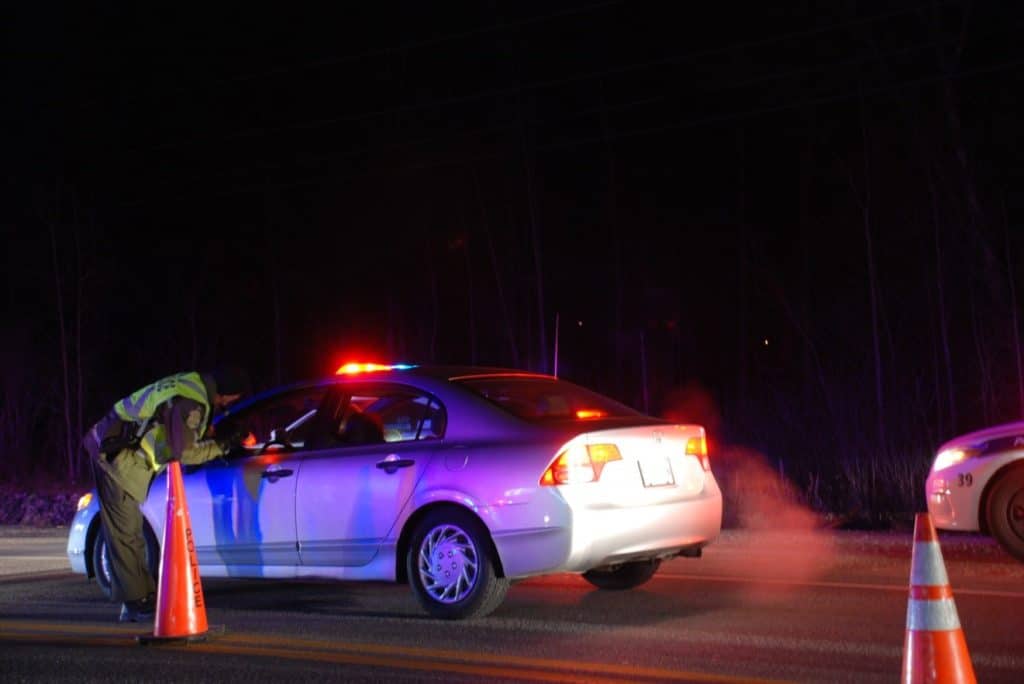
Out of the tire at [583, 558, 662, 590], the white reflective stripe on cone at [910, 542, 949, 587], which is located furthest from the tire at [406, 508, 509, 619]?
the white reflective stripe on cone at [910, 542, 949, 587]

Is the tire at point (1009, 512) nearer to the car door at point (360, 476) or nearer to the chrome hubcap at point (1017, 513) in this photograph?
the chrome hubcap at point (1017, 513)

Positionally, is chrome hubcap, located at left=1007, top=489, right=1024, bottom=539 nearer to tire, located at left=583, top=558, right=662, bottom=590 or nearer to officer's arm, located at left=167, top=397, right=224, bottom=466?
tire, located at left=583, top=558, right=662, bottom=590

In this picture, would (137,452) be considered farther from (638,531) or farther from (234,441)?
(638,531)

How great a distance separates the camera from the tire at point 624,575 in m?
9.20

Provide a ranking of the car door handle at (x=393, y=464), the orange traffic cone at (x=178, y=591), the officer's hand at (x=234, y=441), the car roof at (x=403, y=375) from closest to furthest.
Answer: the orange traffic cone at (x=178, y=591), the car door handle at (x=393, y=464), the car roof at (x=403, y=375), the officer's hand at (x=234, y=441)

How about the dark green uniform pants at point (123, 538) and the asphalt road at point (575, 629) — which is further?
the dark green uniform pants at point (123, 538)

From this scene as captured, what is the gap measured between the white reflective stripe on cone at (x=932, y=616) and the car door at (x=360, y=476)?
3671 millimetres

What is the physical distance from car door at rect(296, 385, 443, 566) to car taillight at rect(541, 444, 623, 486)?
864 millimetres

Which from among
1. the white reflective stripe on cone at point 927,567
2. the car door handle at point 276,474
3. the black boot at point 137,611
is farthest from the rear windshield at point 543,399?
the white reflective stripe on cone at point 927,567

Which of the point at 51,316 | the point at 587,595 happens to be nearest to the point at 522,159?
the point at 51,316

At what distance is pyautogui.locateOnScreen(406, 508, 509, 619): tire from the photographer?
797 cm

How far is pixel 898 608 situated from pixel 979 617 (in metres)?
0.54

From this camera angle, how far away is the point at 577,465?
25.7 ft

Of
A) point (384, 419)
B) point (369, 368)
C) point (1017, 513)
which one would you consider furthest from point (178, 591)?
point (1017, 513)
